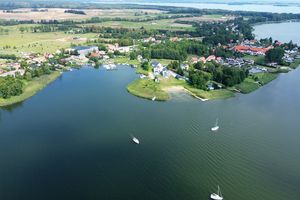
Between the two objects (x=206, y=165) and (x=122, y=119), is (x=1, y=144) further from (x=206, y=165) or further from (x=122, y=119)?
(x=206, y=165)

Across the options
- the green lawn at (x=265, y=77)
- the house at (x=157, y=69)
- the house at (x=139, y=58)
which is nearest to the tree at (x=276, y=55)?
the green lawn at (x=265, y=77)

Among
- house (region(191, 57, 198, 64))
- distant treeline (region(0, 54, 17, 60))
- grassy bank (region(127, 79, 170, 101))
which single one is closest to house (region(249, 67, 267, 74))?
house (region(191, 57, 198, 64))

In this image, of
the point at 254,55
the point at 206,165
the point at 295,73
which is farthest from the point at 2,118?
the point at 254,55

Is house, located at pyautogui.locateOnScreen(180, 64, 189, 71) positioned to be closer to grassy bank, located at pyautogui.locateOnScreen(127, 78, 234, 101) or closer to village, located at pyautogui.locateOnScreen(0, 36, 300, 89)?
village, located at pyautogui.locateOnScreen(0, 36, 300, 89)

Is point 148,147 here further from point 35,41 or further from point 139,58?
point 35,41

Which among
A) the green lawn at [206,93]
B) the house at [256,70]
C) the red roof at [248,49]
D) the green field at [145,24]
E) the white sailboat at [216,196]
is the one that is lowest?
the white sailboat at [216,196]

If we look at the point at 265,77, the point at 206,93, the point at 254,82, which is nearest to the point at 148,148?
the point at 206,93

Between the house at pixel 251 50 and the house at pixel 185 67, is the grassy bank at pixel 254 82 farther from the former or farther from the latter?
the house at pixel 251 50
